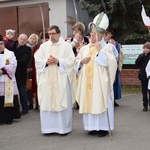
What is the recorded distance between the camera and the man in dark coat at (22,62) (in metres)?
8.59

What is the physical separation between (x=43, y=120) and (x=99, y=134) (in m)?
1.03

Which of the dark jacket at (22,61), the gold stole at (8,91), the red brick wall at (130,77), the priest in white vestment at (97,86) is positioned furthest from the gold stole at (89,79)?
the red brick wall at (130,77)

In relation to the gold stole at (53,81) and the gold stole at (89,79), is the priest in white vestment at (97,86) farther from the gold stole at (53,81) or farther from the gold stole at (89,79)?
the gold stole at (53,81)

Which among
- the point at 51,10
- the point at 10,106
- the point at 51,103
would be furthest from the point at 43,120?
the point at 51,10

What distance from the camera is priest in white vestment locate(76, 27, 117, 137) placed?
646 centimetres

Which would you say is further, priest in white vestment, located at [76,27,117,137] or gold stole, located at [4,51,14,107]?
gold stole, located at [4,51,14,107]

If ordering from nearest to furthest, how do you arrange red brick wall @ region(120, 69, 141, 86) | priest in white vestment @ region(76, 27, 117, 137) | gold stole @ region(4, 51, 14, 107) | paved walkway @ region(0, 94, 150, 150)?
1. paved walkway @ region(0, 94, 150, 150)
2. priest in white vestment @ region(76, 27, 117, 137)
3. gold stole @ region(4, 51, 14, 107)
4. red brick wall @ region(120, 69, 141, 86)

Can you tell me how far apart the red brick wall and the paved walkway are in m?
4.51

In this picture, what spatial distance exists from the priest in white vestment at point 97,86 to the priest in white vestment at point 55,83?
0.28 metres

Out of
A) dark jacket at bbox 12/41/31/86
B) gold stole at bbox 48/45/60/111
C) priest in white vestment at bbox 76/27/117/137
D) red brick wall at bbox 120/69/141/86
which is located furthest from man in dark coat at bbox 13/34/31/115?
red brick wall at bbox 120/69/141/86

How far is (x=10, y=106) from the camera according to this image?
7.88 metres

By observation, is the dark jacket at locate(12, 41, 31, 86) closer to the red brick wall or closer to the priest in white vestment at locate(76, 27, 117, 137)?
the priest in white vestment at locate(76, 27, 117, 137)

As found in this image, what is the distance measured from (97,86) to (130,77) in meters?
6.79

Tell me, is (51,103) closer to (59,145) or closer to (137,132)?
(59,145)
